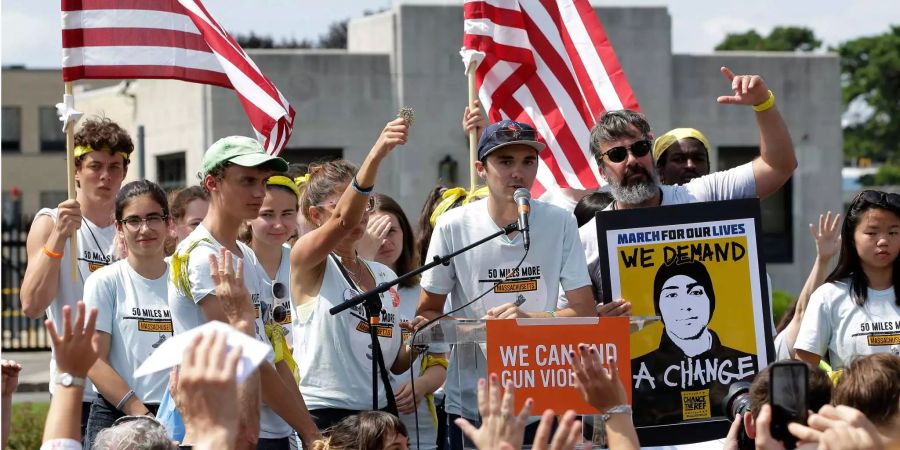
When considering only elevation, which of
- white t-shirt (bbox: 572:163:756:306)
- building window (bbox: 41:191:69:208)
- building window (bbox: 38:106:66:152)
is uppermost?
building window (bbox: 38:106:66:152)

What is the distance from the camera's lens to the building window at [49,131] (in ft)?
164

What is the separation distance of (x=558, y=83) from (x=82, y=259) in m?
3.67

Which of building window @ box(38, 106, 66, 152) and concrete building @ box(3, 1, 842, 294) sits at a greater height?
building window @ box(38, 106, 66, 152)

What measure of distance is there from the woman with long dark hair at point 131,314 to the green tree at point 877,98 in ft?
191

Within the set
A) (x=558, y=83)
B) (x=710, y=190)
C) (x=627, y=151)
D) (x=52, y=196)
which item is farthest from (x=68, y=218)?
(x=52, y=196)

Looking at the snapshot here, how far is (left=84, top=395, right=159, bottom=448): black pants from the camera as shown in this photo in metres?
6.36

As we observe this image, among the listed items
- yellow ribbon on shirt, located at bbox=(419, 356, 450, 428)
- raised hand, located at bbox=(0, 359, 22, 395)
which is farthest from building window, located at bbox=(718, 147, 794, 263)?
raised hand, located at bbox=(0, 359, 22, 395)

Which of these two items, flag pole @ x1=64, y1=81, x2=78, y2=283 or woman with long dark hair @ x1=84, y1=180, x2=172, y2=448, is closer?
woman with long dark hair @ x1=84, y1=180, x2=172, y2=448

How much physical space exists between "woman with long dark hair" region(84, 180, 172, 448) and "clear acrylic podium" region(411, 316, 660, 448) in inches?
53.2

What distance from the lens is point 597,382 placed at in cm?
426

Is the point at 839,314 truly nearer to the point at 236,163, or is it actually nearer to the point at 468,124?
the point at 468,124

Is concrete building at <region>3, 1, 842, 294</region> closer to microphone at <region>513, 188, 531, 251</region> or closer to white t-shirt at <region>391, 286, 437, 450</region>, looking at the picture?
white t-shirt at <region>391, 286, 437, 450</region>

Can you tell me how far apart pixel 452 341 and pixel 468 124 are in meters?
2.37

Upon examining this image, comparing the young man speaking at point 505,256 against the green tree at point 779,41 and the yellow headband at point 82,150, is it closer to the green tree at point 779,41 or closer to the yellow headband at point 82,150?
the yellow headband at point 82,150
